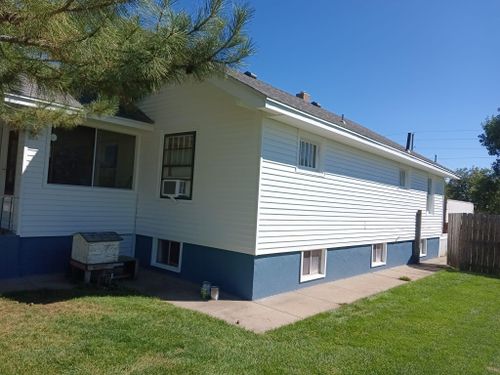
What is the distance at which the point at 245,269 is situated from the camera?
7.74 metres

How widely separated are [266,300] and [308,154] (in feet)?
10.7

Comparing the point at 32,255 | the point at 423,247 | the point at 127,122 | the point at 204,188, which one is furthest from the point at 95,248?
the point at 423,247

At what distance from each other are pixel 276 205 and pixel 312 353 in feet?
11.4

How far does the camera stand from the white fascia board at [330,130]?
24.7ft

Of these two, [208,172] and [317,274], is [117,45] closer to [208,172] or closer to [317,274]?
[208,172]

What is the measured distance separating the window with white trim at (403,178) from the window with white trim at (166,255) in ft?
25.9

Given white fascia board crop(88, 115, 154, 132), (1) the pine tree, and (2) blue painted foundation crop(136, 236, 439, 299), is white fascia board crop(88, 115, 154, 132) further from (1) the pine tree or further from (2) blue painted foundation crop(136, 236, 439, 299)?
(1) the pine tree

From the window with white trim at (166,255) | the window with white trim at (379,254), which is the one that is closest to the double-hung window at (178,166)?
the window with white trim at (166,255)

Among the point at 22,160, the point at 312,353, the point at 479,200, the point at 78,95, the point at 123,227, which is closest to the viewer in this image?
the point at 78,95

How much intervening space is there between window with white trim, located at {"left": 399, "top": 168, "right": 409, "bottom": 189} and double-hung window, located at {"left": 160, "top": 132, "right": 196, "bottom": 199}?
7.60 metres

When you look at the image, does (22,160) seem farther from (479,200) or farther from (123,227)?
(479,200)

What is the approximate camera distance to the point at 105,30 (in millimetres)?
3611

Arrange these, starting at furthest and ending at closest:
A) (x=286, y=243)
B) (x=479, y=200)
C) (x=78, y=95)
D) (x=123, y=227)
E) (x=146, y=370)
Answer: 1. (x=479, y=200)
2. (x=123, y=227)
3. (x=286, y=243)
4. (x=78, y=95)
5. (x=146, y=370)

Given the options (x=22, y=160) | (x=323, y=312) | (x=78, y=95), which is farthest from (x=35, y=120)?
(x=323, y=312)
